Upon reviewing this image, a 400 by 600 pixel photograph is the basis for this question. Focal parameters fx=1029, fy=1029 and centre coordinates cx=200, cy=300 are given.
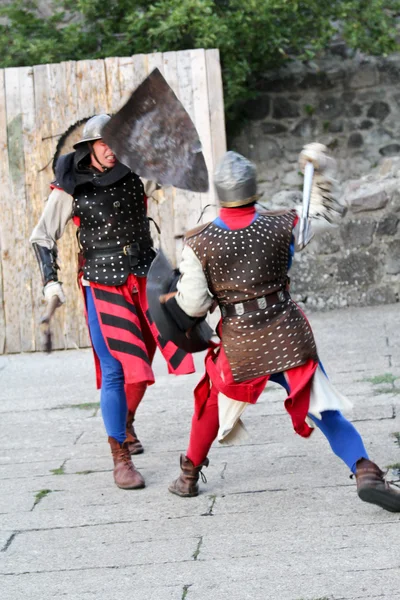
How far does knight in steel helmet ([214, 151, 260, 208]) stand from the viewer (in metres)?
3.86

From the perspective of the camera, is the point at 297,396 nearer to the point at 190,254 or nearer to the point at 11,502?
the point at 190,254

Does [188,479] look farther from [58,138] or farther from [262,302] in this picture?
[58,138]

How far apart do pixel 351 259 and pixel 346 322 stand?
601 millimetres

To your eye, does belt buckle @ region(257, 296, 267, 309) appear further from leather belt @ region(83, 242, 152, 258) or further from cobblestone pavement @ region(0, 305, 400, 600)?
leather belt @ region(83, 242, 152, 258)

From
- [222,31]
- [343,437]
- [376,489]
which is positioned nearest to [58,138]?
[222,31]

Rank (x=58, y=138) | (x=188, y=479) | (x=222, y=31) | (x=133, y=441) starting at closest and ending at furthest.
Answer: (x=188, y=479) → (x=133, y=441) → (x=58, y=138) → (x=222, y=31)

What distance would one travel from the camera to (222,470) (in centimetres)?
471

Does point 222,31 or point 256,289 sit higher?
point 222,31

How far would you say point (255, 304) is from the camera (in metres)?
3.90

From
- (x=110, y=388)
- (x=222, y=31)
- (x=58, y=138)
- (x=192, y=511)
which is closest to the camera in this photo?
(x=192, y=511)

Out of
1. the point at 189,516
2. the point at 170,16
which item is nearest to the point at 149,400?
the point at 189,516

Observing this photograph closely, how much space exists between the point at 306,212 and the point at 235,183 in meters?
0.31

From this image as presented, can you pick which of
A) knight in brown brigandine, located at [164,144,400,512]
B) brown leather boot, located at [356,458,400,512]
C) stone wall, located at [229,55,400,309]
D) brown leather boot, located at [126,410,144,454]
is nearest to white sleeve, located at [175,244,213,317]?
knight in brown brigandine, located at [164,144,400,512]

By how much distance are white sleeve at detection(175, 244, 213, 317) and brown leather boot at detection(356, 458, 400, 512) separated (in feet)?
2.85
